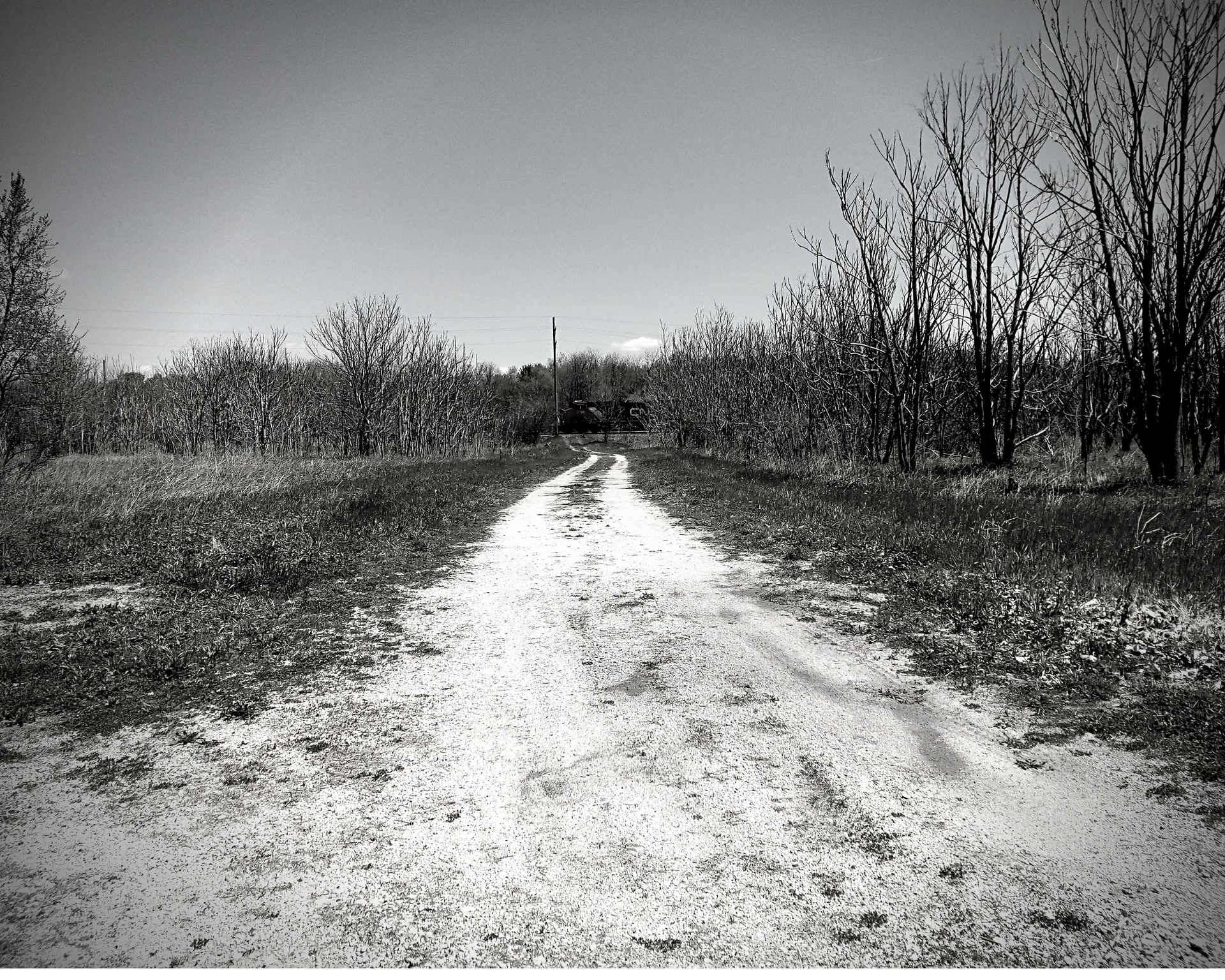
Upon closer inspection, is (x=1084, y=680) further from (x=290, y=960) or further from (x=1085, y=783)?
(x=290, y=960)

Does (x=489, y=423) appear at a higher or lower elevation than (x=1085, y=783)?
higher

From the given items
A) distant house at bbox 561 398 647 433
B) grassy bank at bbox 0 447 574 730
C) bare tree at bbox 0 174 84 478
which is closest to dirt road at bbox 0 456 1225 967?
grassy bank at bbox 0 447 574 730

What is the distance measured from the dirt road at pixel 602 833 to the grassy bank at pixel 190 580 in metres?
0.58

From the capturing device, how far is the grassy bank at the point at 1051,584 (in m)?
3.81

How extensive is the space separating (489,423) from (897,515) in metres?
36.3

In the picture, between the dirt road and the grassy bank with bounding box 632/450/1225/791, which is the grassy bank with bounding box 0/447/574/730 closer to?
the dirt road

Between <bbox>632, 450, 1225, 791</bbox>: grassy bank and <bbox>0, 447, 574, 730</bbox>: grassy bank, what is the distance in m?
4.69

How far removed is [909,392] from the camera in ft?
51.6

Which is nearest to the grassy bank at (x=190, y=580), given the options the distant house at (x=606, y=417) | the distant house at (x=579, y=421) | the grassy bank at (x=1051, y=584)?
the grassy bank at (x=1051, y=584)

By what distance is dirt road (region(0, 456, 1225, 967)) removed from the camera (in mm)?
2092

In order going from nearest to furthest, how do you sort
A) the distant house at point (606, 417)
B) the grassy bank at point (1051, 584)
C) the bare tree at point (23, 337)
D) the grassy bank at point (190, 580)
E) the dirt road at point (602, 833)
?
the dirt road at point (602, 833) → the grassy bank at point (1051, 584) → the grassy bank at point (190, 580) → the bare tree at point (23, 337) → the distant house at point (606, 417)

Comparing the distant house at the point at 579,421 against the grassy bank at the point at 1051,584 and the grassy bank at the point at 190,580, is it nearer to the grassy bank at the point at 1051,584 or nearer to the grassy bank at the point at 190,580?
the grassy bank at the point at 190,580

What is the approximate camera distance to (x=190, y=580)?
6555 mm

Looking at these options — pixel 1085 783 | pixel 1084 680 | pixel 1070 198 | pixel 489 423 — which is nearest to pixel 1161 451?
pixel 1070 198
